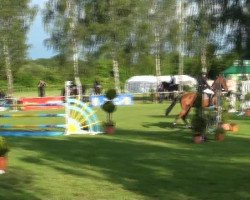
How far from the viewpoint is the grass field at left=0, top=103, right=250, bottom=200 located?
780cm

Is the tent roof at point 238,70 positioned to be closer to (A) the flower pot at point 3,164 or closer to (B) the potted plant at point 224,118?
(A) the flower pot at point 3,164

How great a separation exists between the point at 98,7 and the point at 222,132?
34.6 m

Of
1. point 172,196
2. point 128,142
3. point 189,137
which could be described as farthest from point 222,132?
point 172,196

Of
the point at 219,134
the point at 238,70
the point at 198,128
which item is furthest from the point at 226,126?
the point at 238,70

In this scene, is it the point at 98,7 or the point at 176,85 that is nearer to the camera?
the point at 176,85

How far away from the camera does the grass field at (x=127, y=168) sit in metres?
7.80

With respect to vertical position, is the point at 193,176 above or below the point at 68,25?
below

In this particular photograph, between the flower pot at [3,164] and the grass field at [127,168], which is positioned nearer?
the grass field at [127,168]

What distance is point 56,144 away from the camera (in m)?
13.5

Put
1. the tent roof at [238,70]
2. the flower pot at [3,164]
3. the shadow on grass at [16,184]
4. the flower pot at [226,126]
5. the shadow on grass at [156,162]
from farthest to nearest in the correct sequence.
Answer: the flower pot at [226,126]
the flower pot at [3,164]
the shadow on grass at [156,162]
the shadow on grass at [16,184]
the tent roof at [238,70]

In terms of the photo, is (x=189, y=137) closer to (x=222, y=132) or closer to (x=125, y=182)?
(x=222, y=132)

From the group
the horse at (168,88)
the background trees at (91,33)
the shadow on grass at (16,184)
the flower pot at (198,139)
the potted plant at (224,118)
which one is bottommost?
the shadow on grass at (16,184)

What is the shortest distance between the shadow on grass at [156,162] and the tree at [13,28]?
31005 millimetres

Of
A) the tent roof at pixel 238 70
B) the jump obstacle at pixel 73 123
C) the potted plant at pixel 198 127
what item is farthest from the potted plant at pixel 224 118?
the tent roof at pixel 238 70
